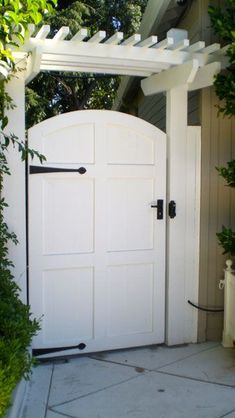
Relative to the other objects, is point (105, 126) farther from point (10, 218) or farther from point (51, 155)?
point (10, 218)

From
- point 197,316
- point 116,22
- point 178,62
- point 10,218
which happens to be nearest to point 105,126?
point 178,62

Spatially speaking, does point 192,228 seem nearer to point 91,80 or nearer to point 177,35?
point 177,35

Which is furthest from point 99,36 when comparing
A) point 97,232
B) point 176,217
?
point 176,217

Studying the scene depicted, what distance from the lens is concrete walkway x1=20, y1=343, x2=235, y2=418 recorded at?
281 cm

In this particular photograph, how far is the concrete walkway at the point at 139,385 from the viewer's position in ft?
9.23

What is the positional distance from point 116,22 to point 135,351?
489 inches

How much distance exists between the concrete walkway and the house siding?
376 millimetres

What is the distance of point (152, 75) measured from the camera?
3949 millimetres

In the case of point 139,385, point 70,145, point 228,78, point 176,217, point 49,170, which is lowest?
point 139,385

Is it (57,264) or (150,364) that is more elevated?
(57,264)

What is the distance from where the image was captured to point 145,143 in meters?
3.80

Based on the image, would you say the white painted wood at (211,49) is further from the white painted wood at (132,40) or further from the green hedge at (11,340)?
the green hedge at (11,340)

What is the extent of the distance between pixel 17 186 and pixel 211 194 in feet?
5.41

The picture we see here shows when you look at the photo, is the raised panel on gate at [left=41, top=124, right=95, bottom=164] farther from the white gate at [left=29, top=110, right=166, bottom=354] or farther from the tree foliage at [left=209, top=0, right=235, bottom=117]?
the tree foliage at [left=209, top=0, right=235, bottom=117]
